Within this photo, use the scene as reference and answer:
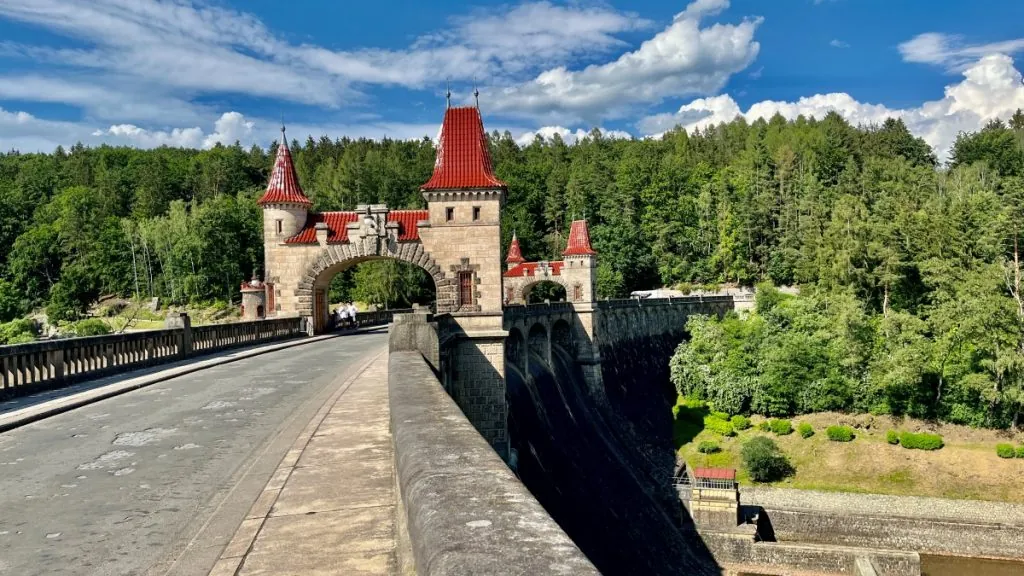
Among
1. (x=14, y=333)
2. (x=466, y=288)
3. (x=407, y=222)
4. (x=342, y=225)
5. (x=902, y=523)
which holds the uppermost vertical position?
(x=342, y=225)

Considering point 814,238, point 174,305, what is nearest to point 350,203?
point 174,305

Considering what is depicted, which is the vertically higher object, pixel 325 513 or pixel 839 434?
pixel 325 513

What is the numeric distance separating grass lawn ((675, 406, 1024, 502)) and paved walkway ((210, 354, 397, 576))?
114 ft

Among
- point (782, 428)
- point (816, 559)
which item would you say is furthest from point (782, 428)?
point (816, 559)

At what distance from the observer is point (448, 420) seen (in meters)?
5.64

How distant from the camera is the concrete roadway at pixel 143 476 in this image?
500 cm

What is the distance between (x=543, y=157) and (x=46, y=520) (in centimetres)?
11125

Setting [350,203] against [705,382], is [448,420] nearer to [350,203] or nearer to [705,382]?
[705,382]

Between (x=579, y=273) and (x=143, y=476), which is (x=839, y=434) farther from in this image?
(x=143, y=476)

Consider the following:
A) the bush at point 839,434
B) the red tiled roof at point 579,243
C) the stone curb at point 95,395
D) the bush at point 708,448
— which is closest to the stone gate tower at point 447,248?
the stone curb at point 95,395

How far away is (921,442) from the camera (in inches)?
1527

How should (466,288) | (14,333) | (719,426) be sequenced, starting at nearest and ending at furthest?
(466,288) → (719,426) → (14,333)

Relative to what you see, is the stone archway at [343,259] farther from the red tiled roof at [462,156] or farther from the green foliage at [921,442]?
the green foliage at [921,442]

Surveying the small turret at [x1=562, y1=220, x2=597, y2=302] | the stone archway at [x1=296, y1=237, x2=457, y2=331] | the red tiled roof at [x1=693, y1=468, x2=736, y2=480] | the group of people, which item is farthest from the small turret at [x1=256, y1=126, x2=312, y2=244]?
the red tiled roof at [x1=693, y1=468, x2=736, y2=480]
